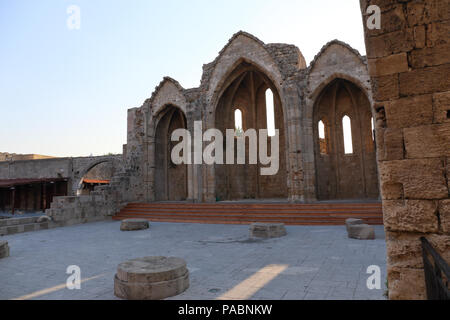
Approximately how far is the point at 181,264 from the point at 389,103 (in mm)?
3465

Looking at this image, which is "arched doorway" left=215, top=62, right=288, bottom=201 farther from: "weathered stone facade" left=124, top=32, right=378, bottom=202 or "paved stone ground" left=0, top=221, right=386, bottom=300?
"paved stone ground" left=0, top=221, right=386, bottom=300

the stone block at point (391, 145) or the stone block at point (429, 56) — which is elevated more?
the stone block at point (429, 56)

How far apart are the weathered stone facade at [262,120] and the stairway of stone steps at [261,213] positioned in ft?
5.72

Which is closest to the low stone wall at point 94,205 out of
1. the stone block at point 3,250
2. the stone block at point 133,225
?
the stone block at point 133,225

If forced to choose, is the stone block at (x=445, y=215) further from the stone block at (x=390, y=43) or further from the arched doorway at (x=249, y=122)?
the arched doorway at (x=249, y=122)

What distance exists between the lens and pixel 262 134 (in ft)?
62.0

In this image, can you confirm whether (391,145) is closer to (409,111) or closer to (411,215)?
(409,111)

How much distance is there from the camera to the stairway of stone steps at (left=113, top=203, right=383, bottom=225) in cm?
1054

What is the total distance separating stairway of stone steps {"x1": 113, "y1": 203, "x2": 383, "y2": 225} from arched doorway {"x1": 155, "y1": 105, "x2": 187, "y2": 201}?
380 cm

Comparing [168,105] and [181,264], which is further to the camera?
[168,105]

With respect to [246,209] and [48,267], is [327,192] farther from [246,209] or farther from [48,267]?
[48,267]

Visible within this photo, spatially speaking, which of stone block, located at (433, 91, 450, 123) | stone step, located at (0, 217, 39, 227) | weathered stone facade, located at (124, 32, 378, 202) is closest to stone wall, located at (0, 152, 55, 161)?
weathered stone facade, located at (124, 32, 378, 202)

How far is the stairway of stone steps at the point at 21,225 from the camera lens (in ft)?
32.7

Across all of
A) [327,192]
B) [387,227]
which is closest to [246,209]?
[327,192]
